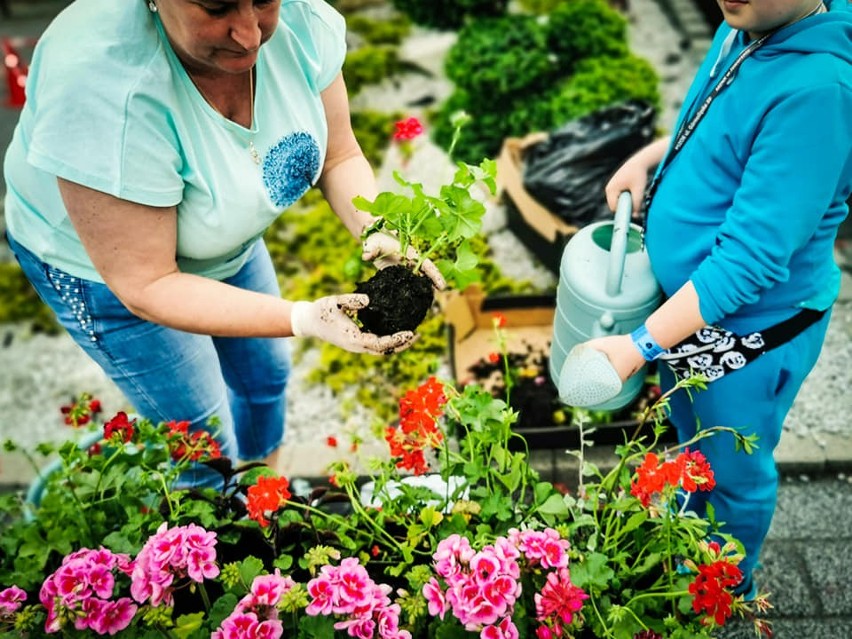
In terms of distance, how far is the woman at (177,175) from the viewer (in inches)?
54.4

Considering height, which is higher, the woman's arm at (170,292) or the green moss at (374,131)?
the woman's arm at (170,292)

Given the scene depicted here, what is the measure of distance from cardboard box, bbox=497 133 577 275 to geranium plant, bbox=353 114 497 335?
5.39ft

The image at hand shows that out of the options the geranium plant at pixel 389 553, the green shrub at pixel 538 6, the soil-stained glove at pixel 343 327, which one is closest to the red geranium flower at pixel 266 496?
the geranium plant at pixel 389 553

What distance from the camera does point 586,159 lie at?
3.35m

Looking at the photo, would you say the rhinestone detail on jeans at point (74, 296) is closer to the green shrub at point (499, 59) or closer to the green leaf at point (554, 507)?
the green leaf at point (554, 507)

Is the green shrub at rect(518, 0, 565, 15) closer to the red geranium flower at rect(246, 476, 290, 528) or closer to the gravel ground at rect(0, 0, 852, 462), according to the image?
the gravel ground at rect(0, 0, 852, 462)

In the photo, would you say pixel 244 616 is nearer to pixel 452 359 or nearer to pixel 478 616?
pixel 478 616

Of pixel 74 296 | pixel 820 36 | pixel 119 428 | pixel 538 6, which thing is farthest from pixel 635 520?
pixel 538 6

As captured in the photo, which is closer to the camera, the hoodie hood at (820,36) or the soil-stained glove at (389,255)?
the hoodie hood at (820,36)

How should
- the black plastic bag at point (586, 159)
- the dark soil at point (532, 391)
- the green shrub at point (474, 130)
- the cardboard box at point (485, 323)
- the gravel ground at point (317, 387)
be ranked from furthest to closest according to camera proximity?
the green shrub at point (474, 130)
the black plastic bag at point (586, 159)
the cardboard box at point (485, 323)
the gravel ground at point (317, 387)
the dark soil at point (532, 391)

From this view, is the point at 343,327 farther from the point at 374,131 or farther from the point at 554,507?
the point at 374,131

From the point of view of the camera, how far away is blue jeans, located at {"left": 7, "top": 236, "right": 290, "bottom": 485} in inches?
70.6

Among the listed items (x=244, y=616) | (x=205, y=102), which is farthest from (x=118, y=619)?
(x=205, y=102)

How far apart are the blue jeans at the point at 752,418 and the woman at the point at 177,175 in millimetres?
758
